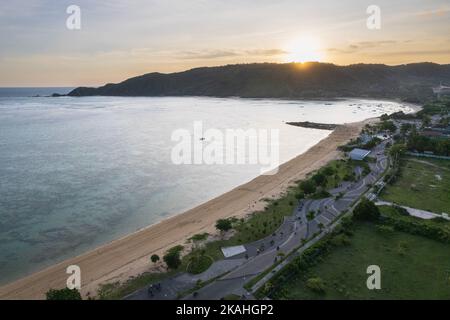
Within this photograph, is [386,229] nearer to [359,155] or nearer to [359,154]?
[359,155]

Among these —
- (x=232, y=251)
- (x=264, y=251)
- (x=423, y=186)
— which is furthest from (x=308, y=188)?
(x=423, y=186)

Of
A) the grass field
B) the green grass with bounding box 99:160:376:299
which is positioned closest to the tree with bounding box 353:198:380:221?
the grass field

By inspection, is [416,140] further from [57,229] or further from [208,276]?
[57,229]

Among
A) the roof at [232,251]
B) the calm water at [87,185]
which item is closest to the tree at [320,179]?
the calm water at [87,185]

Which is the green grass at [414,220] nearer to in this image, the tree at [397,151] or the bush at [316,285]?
the bush at [316,285]

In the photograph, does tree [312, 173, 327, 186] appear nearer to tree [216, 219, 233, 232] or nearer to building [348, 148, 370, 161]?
tree [216, 219, 233, 232]

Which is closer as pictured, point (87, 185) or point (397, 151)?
point (87, 185)
